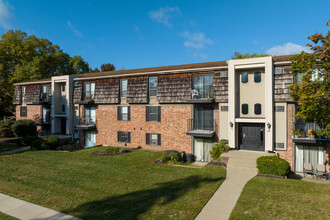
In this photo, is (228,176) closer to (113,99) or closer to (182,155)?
(182,155)

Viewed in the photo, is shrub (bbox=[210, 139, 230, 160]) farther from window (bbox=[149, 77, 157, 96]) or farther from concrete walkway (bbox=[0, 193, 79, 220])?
concrete walkway (bbox=[0, 193, 79, 220])

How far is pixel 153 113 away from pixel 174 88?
9.85ft

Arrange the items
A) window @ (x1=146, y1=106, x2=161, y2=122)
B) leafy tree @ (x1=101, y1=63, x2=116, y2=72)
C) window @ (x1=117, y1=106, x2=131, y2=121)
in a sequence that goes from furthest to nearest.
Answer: leafy tree @ (x1=101, y1=63, x2=116, y2=72) → window @ (x1=117, y1=106, x2=131, y2=121) → window @ (x1=146, y1=106, x2=161, y2=122)

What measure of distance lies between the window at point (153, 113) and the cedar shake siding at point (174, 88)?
99 centimetres

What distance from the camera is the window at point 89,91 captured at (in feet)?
67.7

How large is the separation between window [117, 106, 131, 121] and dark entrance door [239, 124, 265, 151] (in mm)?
9899

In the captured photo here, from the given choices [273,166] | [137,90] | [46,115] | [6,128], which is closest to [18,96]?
[6,128]

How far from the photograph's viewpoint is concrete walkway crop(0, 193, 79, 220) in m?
6.35

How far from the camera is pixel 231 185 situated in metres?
9.11

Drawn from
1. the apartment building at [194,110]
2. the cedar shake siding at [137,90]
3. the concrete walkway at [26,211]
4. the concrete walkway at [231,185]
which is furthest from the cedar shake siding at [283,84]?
the concrete walkway at [26,211]

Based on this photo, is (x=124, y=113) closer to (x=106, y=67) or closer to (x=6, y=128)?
(x=6, y=128)

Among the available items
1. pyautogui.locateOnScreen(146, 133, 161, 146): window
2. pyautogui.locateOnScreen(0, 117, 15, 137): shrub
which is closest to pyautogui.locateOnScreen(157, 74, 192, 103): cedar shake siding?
pyautogui.locateOnScreen(146, 133, 161, 146): window

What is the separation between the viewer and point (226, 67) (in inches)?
584

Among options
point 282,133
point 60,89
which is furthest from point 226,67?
point 60,89
